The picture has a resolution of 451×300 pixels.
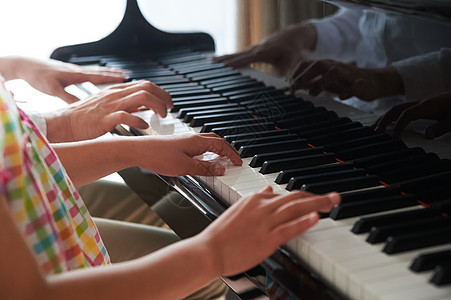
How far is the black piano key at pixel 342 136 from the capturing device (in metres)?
1.27

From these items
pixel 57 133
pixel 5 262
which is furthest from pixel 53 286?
pixel 57 133

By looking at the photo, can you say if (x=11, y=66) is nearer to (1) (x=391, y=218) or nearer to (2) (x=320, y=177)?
(2) (x=320, y=177)

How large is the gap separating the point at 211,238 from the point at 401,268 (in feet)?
0.85

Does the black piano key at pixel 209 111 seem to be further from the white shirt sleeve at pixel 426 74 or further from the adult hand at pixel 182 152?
the white shirt sleeve at pixel 426 74

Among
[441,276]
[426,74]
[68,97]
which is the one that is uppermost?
[426,74]

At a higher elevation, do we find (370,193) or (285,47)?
(285,47)

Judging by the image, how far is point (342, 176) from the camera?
1.13m

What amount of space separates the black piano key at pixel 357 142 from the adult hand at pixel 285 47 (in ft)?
1.07

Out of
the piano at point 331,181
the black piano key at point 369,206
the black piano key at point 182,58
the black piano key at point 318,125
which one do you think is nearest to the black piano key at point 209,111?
the piano at point 331,181

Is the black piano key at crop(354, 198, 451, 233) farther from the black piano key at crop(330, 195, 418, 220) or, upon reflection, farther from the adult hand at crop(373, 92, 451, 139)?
the adult hand at crop(373, 92, 451, 139)

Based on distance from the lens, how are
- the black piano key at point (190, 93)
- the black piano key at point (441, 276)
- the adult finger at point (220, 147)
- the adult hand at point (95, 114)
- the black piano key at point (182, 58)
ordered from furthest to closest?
the black piano key at point (182, 58) < the black piano key at point (190, 93) < the adult hand at point (95, 114) < the adult finger at point (220, 147) < the black piano key at point (441, 276)

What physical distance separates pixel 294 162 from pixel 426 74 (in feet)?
0.97

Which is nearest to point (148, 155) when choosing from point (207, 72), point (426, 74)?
point (426, 74)

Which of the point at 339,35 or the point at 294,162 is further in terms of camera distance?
the point at 339,35
